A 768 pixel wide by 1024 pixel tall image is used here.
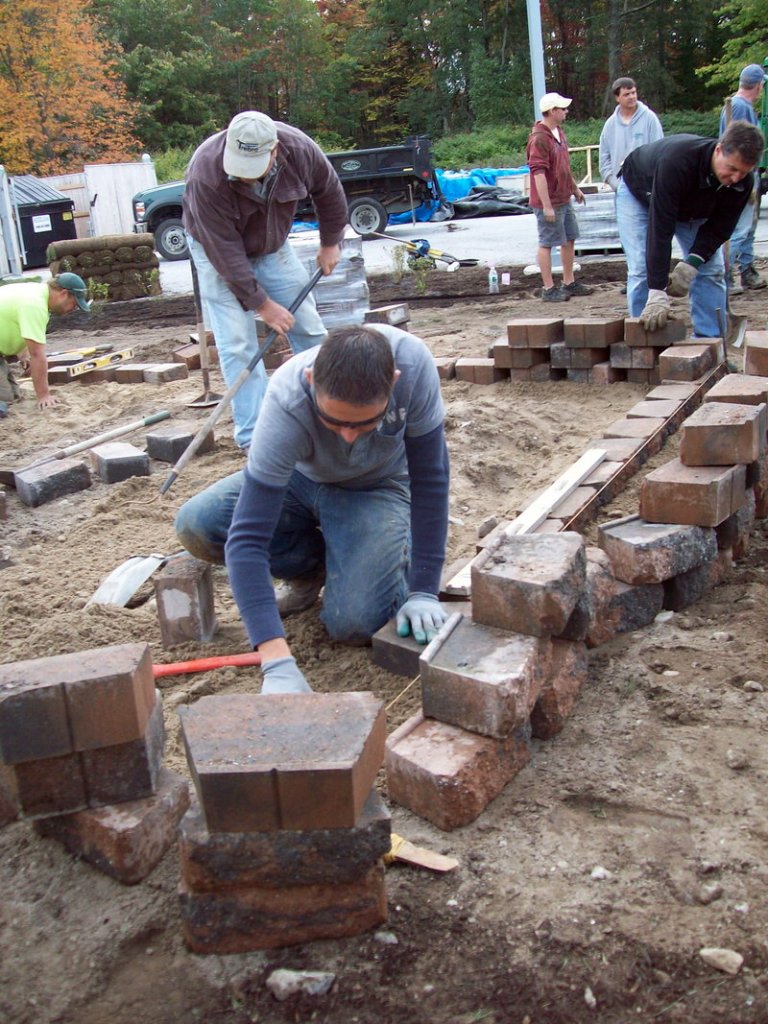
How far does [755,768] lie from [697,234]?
3.70 metres

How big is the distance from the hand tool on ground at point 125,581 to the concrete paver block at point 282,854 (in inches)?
74.8

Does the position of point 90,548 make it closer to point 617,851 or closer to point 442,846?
point 442,846

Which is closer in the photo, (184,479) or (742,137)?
(742,137)

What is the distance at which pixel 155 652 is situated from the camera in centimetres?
336

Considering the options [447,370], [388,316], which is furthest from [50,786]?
[388,316]

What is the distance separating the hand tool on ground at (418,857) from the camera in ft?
7.12

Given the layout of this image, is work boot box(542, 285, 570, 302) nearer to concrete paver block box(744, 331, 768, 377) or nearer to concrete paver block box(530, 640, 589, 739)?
concrete paver block box(744, 331, 768, 377)

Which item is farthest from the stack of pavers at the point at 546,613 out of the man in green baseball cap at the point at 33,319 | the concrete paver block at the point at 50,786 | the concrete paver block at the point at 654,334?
the man in green baseball cap at the point at 33,319

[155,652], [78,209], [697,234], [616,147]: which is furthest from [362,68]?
[155,652]

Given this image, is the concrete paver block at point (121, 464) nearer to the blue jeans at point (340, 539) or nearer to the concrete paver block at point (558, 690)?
the blue jeans at point (340, 539)

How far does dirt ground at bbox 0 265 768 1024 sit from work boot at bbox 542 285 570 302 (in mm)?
5904

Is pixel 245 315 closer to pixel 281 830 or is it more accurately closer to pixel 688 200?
pixel 688 200

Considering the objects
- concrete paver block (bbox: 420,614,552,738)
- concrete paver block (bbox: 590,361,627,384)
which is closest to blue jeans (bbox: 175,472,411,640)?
concrete paver block (bbox: 420,614,552,738)

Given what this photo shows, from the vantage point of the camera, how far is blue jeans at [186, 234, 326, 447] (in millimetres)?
5066
